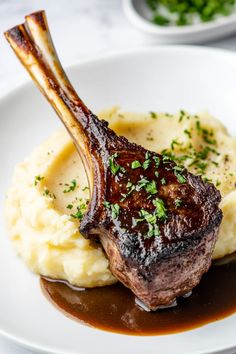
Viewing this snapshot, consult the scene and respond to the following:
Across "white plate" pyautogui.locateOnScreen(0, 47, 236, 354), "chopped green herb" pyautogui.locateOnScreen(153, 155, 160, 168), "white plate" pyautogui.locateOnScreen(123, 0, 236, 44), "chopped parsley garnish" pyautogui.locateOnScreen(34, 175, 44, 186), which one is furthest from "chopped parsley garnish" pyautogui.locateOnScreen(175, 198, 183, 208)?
"white plate" pyautogui.locateOnScreen(123, 0, 236, 44)

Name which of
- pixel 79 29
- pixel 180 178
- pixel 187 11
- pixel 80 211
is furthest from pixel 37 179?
pixel 187 11

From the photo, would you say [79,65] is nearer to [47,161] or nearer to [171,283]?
[47,161]

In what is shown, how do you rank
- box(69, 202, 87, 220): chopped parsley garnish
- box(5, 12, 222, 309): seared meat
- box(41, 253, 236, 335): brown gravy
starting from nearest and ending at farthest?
box(5, 12, 222, 309): seared meat → box(41, 253, 236, 335): brown gravy → box(69, 202, 87, 220): chopped parsley garnish

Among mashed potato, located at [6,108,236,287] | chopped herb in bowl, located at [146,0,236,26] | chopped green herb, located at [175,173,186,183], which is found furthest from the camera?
chopped herb in bowl, located at [146,0,236,26]

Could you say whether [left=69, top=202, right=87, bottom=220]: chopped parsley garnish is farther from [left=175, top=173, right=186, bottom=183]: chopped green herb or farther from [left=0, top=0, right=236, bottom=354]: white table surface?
[left=0, top=0, right=236, bottom=354]: white table surface

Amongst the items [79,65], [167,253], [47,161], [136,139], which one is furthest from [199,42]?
[167,253]
